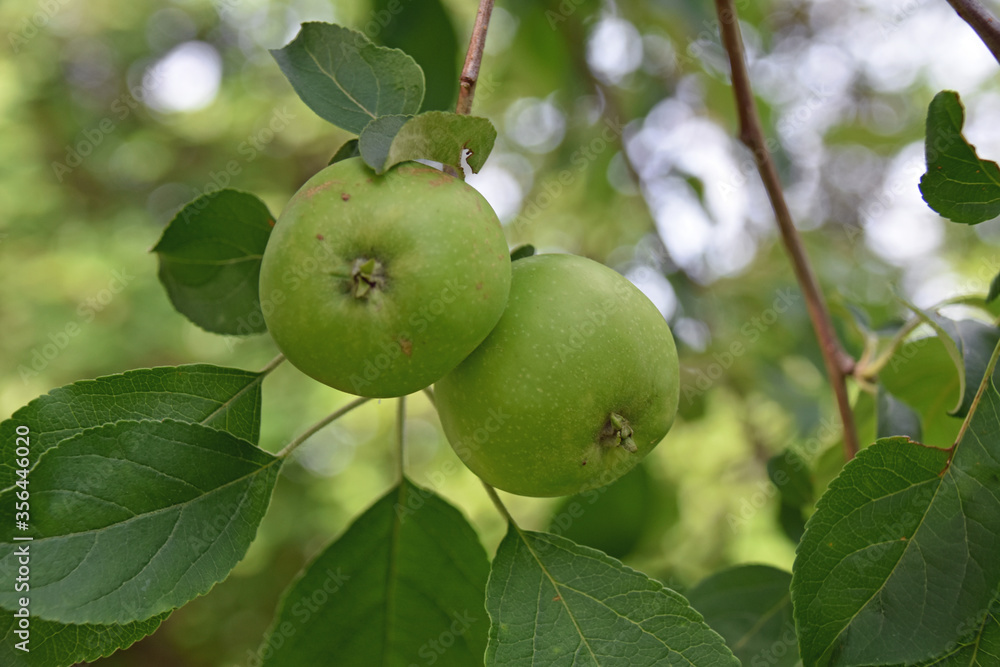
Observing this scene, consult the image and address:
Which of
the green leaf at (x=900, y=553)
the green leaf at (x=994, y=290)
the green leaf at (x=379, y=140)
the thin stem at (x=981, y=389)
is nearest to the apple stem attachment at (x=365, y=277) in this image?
the green leaf at (x=379, y=140)

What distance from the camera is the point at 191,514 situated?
861mm

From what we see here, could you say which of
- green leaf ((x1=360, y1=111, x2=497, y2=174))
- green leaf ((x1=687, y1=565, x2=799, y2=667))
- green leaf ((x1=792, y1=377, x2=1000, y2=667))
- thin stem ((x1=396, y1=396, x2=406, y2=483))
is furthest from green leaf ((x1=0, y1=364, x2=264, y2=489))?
green leaf ((x1=687, y1=565, x2=799, y2=667))

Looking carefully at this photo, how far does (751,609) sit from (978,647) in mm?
593

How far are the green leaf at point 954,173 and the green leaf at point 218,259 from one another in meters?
0.89

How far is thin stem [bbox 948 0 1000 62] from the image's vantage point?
2.79ft

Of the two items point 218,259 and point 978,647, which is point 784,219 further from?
point 218,259

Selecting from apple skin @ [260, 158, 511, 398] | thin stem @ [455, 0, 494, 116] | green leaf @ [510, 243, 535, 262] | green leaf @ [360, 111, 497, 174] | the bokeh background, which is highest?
thin stem @ [455, 0, 494, 116]

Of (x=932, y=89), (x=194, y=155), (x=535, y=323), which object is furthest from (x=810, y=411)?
(x=194, y=155)

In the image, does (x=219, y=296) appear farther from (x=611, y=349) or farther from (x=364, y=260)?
(x=611, y=349)

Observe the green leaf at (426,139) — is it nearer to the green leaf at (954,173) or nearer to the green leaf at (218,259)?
the green leaf at (218,259)

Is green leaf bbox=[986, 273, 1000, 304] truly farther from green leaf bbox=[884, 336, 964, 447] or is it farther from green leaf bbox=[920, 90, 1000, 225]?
green leaf bbox=[884, 336, 964, 447]

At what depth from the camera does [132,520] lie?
82cm

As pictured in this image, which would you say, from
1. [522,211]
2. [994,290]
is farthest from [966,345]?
[522,211]

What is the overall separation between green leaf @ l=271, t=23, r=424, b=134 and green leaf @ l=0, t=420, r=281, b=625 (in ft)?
1.45
